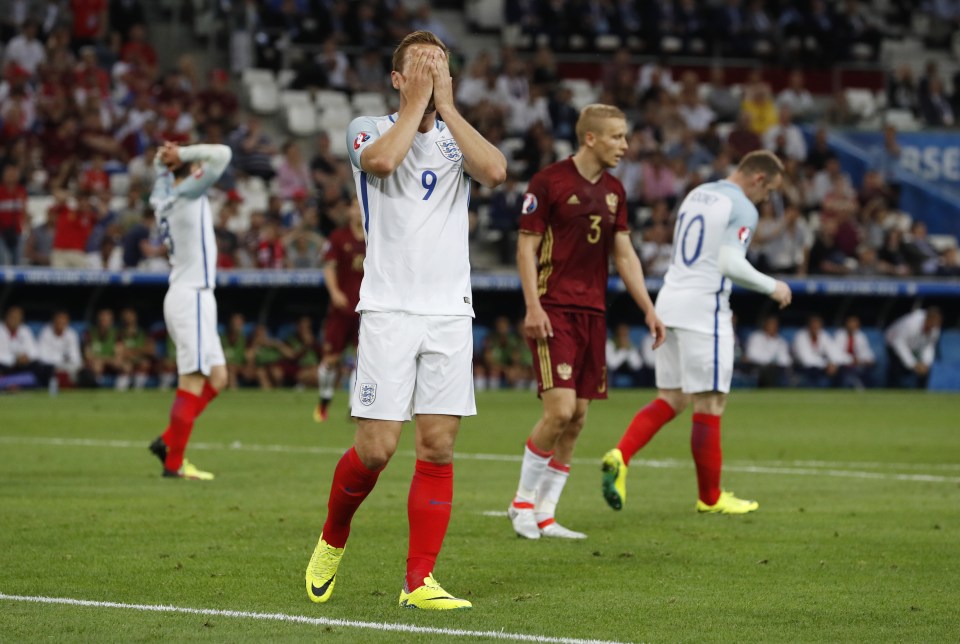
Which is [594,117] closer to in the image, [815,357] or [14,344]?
[14,344]

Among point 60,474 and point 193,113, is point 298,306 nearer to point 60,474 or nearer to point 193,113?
point 193,113

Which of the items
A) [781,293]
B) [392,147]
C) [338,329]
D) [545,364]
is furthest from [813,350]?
[392,147]

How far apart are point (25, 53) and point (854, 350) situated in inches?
608

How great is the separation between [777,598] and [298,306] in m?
18.9

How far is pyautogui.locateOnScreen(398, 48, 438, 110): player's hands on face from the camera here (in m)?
6.52

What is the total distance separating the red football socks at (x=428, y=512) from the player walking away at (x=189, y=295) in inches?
219

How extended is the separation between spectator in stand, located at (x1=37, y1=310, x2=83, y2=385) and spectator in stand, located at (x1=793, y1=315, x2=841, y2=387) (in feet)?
40.7

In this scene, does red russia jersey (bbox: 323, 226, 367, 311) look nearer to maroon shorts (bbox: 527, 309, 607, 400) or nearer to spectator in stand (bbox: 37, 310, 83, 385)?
spectator in stand (bbox: 37, 310, 83, 385)

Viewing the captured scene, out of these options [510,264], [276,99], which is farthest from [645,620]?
[276,99]

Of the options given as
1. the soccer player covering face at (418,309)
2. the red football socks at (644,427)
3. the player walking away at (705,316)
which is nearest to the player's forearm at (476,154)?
the soccer player covering face at (418,309)

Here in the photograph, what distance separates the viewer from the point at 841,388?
27.6m

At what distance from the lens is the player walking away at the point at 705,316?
10391mm

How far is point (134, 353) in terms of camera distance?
933 inches

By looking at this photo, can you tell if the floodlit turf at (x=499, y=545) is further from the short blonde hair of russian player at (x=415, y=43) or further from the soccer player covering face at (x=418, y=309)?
the short blonde hair of russian player at (x=415, y=43)
